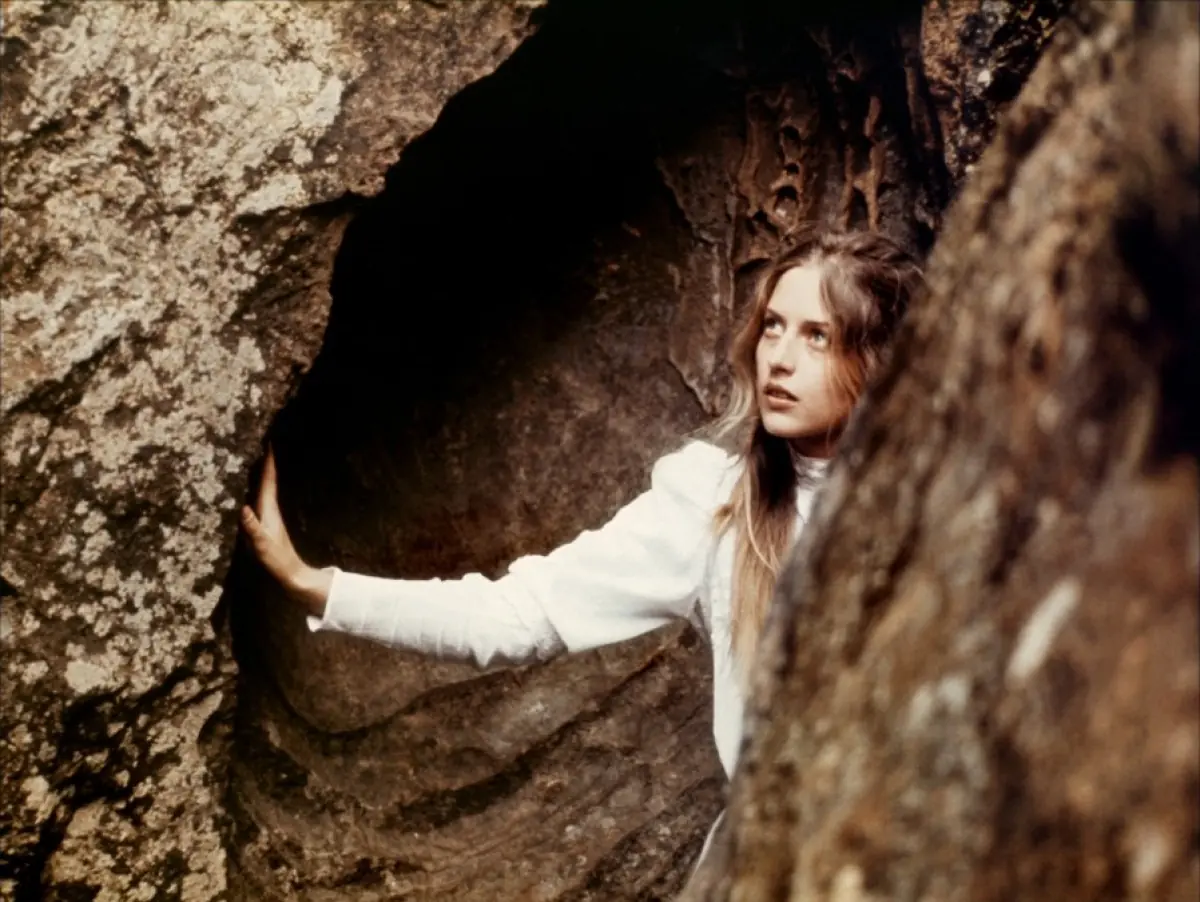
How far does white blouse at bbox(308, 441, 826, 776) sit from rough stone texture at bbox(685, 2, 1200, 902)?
54 centimetres

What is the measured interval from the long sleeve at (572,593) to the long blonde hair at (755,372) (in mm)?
42

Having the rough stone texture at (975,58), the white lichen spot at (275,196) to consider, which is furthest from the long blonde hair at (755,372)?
the white lichen spot at (275,196)

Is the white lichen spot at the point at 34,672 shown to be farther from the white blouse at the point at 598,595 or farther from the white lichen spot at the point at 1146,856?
the white lichen spot at the point at 1146,856

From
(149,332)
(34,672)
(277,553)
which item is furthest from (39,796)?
(149,332)

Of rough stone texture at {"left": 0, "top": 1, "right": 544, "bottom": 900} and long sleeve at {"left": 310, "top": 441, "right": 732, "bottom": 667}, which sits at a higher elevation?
rough stone texture at {"left": 0, "top": 1, "right": 544, "bottom": 900}

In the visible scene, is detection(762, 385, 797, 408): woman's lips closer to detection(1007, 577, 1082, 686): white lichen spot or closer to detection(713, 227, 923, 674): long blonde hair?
detection(713, 227, 923, 674): long blonde hair

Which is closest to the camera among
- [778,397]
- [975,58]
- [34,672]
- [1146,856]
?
[1146,856]

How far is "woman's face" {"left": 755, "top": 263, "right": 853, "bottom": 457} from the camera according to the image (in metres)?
1.16

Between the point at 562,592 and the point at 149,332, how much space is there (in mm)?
466

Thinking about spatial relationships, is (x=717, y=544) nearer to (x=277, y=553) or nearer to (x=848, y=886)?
(x=277, y=553)

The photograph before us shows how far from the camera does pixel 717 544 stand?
120 cm

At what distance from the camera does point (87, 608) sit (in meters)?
1.08

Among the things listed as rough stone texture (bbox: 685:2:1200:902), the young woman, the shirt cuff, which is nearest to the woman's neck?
the young woman

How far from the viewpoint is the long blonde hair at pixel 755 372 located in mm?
1147
